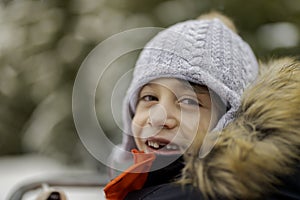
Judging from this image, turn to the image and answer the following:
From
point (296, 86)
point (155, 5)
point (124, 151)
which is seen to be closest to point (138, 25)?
point (155, 5)

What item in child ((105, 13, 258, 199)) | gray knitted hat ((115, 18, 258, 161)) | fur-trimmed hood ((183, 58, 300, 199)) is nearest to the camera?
fur-trimmed hood ((183, 58, 300, 199))

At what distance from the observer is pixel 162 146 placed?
50.8 inches

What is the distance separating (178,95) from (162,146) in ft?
0.42

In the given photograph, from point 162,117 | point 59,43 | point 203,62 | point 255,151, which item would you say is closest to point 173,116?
point 162,117

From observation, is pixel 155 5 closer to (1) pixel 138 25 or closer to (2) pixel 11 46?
(1) pixel 138 25

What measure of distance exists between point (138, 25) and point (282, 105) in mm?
2583

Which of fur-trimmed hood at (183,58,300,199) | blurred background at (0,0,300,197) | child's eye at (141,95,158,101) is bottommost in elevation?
fur-trimmed hood at (183,58,300,199)

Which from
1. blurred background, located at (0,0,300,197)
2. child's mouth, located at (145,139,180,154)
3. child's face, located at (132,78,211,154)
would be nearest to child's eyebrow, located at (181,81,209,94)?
child's face, located at (132,78,211,154)

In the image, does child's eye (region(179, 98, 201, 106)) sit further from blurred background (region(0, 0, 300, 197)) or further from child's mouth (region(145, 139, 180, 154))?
blurred background (region(0, 0, 300, 197))

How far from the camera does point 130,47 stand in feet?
9.97

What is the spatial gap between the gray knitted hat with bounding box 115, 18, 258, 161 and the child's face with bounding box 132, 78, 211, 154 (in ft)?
0.10

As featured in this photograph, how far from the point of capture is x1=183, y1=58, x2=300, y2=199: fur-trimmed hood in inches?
39.7

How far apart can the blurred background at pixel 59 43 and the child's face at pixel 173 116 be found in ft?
6.86

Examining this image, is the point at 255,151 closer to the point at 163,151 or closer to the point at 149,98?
the point at 163,151
